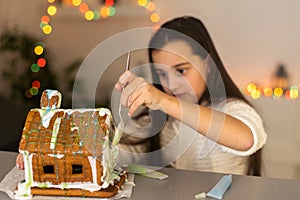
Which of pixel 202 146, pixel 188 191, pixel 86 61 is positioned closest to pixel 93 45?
pixel 86 61

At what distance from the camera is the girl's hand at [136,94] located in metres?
1.20

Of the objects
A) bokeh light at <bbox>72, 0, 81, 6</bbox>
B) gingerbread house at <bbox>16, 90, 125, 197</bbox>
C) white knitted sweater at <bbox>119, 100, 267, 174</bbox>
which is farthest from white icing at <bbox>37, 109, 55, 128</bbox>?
bokeh light at <bbox>72, 0, 81, 6</bbox>

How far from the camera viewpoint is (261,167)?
6.88 feet

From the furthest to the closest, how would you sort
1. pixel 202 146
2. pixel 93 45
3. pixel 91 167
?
pixel 93 45 < pixel 202 146 < pixel 91 167

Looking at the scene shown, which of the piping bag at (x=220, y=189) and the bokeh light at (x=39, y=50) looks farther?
the bokeh light at (x=39, y=50)

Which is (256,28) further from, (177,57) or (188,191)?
(188,191)

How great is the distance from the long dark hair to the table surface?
88 centimetres

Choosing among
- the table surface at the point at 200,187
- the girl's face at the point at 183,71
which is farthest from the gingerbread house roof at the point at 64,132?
the girl's face at the point at 183,71

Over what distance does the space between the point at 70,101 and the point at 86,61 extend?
0.64 feet

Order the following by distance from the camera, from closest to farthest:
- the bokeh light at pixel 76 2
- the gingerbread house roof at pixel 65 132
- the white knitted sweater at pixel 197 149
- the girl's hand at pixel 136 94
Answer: the gingerbread house roof at pixel 65 132
the girl's hand at pixel 136 94
the white knitted sweater at pixel 197 149
the bokeh light at pixel 76 2

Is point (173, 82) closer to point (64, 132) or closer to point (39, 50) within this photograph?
point (39, 50)

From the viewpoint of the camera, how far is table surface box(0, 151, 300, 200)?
1079mm

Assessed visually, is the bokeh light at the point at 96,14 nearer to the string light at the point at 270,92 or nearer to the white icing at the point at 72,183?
the string light at the point at 270,92

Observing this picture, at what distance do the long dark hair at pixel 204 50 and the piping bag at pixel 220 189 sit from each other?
0.91 metres
